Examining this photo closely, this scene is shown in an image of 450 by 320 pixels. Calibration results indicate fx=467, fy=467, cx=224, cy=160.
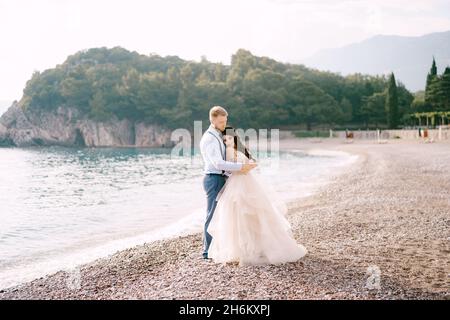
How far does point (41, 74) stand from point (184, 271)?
111498mm

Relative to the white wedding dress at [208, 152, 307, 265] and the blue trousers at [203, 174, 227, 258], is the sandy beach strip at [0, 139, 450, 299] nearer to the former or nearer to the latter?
the white wedding dress at [208, 152, 307, 265]

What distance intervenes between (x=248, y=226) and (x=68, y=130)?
331ft

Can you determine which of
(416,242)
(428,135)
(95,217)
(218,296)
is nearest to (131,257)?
(218,296)

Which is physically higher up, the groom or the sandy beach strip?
the groom

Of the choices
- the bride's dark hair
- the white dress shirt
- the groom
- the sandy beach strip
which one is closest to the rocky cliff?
the sandy beach strip

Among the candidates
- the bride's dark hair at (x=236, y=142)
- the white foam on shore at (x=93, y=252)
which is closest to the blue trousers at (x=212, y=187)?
the bride's dark hair at (x=236, y=142)

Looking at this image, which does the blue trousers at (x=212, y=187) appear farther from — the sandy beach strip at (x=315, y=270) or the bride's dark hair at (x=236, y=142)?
the sandy beach strip at (x=315, y=270)

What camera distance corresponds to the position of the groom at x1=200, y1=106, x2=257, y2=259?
624cm

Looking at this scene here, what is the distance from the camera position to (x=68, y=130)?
101 m

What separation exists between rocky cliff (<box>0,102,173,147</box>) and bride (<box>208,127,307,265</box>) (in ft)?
296

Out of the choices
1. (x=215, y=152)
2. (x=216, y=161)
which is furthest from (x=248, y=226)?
(x=215, y=152)

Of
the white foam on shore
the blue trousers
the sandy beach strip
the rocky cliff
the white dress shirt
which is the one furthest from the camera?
the rocky cliff

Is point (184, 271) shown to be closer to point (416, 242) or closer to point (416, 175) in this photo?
point (416, 242)

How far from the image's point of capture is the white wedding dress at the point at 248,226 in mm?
6230
